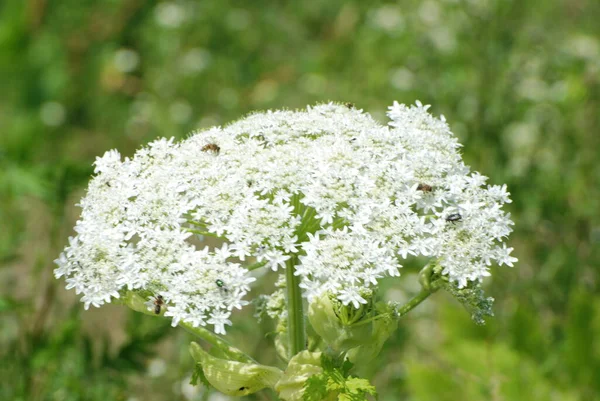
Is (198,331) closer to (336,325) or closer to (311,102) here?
(336,325)

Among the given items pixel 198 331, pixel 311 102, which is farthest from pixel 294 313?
pixel 311 102

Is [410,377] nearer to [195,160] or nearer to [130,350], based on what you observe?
[130,350]

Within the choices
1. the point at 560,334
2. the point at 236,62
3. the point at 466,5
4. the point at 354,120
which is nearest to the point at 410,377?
the point at 560,334

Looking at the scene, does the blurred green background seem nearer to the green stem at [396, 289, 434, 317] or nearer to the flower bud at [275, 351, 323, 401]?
the flower bud at [275, 351, 323, 401]

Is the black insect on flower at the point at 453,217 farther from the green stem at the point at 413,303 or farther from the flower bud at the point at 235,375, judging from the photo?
the flower bud at the point at 235,375

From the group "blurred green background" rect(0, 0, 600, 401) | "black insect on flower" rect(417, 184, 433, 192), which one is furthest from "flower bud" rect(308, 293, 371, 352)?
"blurred green background" rect(0, 0, 600, 401)
